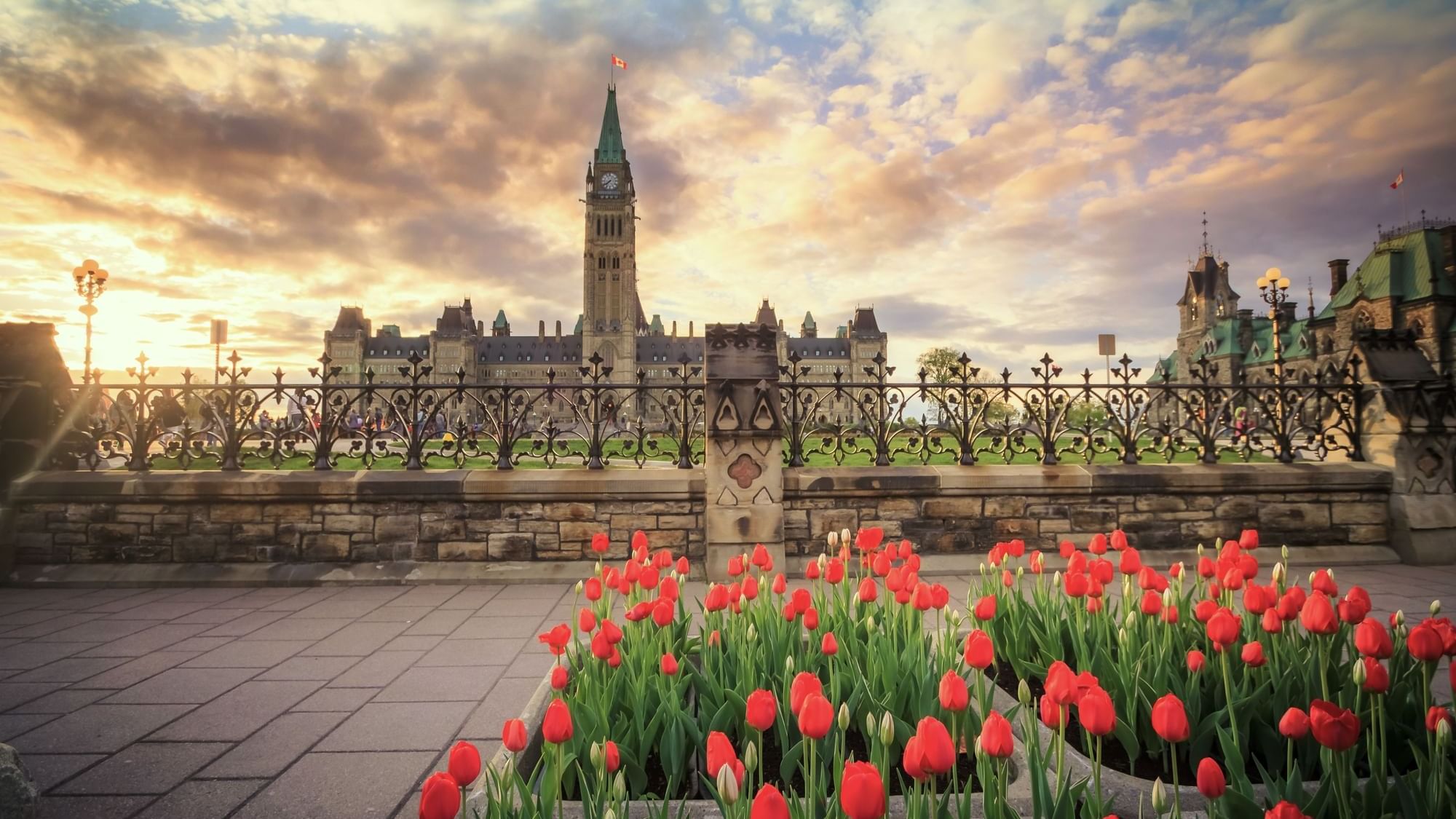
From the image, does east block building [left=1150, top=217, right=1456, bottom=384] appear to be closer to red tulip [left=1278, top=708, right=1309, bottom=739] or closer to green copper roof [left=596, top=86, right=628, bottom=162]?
red tulip [left=1278, top=708, right=1309, bottom=739]

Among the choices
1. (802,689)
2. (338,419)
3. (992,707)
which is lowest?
(992,707)

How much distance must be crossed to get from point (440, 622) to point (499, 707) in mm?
1994

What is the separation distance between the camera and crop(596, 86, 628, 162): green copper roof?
123 m

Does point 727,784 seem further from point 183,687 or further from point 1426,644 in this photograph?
point 183,687

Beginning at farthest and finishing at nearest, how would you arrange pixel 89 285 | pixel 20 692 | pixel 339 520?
pixel 89 285 → pixel 339 520 → pixel 20 692

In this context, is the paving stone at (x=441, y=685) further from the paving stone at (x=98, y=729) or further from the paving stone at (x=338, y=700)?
the paving stone at (x=98, y=729)

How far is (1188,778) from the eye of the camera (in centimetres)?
256

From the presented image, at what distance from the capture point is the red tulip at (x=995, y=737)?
1.55 meters

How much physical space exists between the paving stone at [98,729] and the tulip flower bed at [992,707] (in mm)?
2283

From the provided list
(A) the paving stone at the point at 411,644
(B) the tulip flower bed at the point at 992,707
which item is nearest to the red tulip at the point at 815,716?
(B) the tulip flower bed at the point at 992,707

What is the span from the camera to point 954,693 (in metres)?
1.75

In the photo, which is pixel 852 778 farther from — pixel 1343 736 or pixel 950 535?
pixel 950 535

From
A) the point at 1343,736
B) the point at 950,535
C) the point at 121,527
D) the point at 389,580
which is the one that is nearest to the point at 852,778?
the point at 1343,736

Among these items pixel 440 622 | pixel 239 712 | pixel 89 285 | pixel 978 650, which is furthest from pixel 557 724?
pixel 89 285
